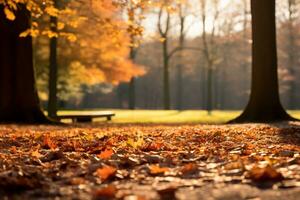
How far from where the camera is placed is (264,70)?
12930 mm

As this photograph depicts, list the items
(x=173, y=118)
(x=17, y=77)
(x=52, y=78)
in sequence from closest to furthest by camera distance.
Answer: (x=17, y=77)
(x=52, y=78)
(x=173, y=118)

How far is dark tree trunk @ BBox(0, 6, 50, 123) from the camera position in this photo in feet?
43.1

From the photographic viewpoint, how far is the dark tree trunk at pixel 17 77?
1315cm

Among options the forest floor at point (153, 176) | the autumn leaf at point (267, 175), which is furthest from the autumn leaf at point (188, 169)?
the autumn leaf at point (267, 175)

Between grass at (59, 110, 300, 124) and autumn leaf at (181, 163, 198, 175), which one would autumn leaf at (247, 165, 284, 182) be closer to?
autumn leaf at (181, 163, 198, 175)

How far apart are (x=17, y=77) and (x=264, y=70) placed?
21.4ft

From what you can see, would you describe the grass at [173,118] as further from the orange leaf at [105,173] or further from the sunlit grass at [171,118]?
the orange leaf at [105,173]

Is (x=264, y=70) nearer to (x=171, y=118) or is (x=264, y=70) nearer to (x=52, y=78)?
(x=171, y=118)

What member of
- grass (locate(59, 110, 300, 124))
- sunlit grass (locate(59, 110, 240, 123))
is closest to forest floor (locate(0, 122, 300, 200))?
grass (locate(59, 110, 300, 124))

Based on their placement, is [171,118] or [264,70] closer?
[264,70]

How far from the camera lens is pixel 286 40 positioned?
45.4m

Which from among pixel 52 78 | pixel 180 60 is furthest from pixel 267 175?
pixel 180 60

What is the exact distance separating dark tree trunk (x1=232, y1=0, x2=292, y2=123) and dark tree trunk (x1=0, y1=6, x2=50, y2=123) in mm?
5431

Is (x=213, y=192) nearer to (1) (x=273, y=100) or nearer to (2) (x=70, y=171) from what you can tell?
(2) (x=70, y=171)
